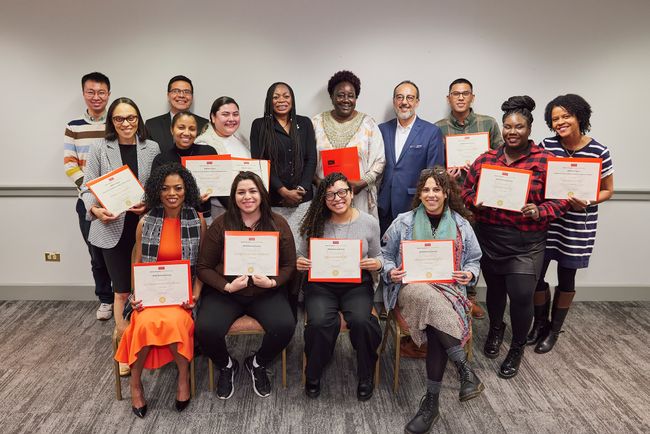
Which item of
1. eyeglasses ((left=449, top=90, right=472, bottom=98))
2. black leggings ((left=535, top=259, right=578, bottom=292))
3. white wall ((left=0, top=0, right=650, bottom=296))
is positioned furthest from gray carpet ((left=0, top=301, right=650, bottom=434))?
eyeglasses ((left=449, top=90, right=472, bottom=98))

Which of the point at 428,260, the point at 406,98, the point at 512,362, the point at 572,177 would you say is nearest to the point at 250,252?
the point at 428,260

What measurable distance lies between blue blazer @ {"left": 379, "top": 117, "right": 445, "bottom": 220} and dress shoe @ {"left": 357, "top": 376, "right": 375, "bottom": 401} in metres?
1.33

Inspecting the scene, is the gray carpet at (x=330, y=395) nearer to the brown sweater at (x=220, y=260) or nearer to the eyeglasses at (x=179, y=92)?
the brown sweater at (x=220, y=260)

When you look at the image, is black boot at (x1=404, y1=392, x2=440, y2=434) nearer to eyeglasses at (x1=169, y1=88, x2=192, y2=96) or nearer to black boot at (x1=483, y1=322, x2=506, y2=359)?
black boot at (x1=483, y1=322, x2=506, y2=359)

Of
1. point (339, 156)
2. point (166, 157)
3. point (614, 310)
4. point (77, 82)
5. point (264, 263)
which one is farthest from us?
point (614, 310)

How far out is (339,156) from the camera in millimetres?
3391

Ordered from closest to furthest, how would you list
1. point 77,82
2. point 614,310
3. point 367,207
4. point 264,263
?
point 264,263
point 367,207
point 77,82
point 614,310

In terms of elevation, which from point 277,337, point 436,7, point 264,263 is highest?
point 436,7

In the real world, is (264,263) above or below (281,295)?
above

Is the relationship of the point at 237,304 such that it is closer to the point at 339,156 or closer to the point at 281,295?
the point at 281,295

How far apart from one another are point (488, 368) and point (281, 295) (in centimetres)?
153

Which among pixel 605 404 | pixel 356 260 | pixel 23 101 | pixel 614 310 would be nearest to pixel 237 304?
pixel 356 260

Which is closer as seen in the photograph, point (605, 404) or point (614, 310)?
point (605, 404)

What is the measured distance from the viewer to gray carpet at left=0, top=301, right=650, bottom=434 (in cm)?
263
